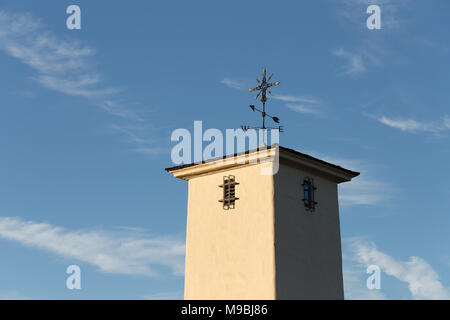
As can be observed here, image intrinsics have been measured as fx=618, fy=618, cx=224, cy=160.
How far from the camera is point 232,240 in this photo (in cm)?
2252

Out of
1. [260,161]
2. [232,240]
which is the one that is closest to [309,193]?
[260,161]

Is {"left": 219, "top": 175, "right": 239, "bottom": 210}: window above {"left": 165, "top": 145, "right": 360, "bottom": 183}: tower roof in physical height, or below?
below

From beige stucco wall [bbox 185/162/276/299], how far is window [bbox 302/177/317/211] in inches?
73.6

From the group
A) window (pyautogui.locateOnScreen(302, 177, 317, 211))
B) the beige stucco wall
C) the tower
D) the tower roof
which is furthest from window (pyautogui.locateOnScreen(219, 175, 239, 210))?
window (pyautogui.locateOnScreen(302, 177, 317, 211))

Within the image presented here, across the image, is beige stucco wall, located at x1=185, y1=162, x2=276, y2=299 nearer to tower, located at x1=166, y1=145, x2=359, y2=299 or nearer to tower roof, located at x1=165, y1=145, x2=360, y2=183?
tower, located at x1=166, y1=145, x2=359, y2=299

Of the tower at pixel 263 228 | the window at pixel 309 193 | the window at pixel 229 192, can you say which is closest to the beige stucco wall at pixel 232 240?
the tower at pixel 263 228

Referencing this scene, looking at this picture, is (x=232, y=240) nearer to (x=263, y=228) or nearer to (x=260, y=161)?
(x=263, y=228)

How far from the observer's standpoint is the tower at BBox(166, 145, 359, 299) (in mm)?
21578

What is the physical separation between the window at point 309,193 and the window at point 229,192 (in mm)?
2635

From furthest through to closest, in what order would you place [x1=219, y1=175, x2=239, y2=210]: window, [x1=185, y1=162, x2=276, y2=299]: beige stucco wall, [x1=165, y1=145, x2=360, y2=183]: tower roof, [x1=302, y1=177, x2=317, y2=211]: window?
[x1=302, y1=177, x2=317, y2=211]: window < [x1=219, y1=175, x2=239, y2=210]: window < [x1=165, y1=145, x2=360, y2=183]: tower roof < [x1=185, y1=162, x2=276, y2=299]: beige stucco wall
